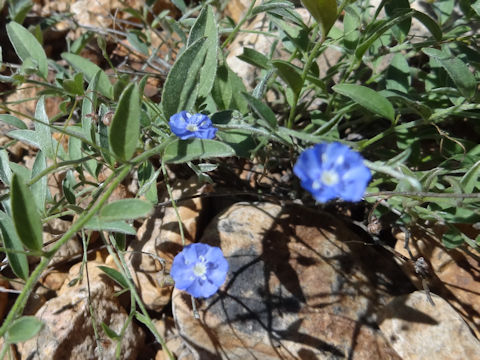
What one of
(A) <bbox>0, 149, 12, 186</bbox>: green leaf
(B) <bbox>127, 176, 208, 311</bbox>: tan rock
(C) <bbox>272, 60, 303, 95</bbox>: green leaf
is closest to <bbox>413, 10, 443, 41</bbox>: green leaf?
(C) <bbox>272, 60, 303, 95</bbox>: green leaf

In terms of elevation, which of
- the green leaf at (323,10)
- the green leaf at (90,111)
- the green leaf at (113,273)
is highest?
the green leaf at (323,10)

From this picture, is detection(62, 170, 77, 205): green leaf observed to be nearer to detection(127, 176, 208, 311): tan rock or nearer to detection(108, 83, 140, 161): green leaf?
detection(127, 176, 208, 311): tan rock

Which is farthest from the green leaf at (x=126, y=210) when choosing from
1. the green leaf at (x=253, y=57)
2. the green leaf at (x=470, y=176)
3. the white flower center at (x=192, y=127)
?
the green leaf at (x=470, y=176)

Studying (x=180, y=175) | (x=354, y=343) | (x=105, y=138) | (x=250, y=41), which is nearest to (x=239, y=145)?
(x=105, y=138)

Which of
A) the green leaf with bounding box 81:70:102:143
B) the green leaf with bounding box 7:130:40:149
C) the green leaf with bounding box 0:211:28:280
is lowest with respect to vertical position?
the green leaf with bounding box 0:211:28:280

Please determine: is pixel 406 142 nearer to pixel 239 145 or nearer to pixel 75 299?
pixel 239 145

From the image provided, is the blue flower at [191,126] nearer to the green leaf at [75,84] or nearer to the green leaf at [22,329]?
the green leaf at [75,84]

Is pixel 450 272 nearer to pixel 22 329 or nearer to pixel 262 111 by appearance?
pixel 262 111

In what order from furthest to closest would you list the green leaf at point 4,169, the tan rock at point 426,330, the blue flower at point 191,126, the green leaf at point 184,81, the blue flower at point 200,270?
the green leaf at point 4,169, the tan rock at point 426,330, the blue flower at point 200,270, the green leaf at point 184,81, the blue flower at point 191,126
